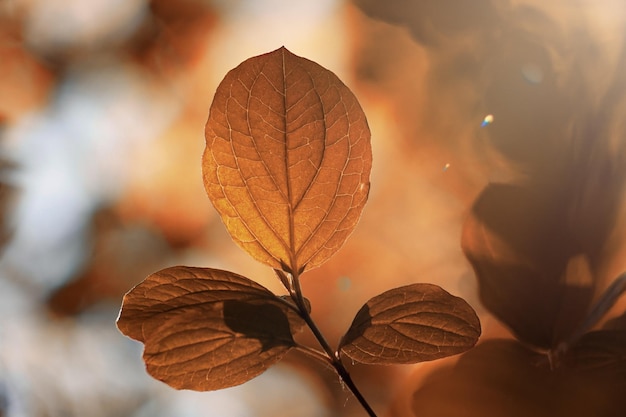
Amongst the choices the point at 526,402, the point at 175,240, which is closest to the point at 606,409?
the point at 526,402

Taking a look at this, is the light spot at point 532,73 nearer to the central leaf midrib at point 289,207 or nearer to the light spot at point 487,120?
the light spot at point 487,120

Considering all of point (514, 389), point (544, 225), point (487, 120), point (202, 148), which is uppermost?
point (202, 148)

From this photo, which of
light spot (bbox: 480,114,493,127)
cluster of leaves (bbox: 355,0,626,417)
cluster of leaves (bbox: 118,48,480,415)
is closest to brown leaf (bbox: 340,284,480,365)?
cluster of leaves (bbox: 118,48,480,415)

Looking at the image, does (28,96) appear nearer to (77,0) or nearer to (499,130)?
(77,0)

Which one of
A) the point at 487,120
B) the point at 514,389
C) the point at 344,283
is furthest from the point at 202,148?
the point at 514,389

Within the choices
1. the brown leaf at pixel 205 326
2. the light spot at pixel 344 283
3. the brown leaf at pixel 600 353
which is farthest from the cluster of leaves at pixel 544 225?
the brown leaf at pixel 205 326

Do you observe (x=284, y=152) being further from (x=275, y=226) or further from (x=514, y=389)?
(x=514, y=389)
